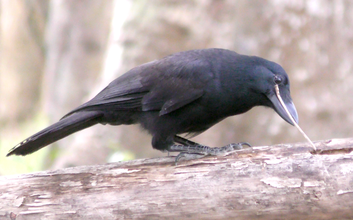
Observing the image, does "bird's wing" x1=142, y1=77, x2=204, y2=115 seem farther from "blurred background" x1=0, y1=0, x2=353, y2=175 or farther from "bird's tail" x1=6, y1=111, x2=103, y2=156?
"blurred background" x1=0, y1=0, x2=353, y2=175

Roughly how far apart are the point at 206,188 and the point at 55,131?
4.54ft

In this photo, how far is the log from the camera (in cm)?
237

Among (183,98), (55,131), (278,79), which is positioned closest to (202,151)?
(183,98)

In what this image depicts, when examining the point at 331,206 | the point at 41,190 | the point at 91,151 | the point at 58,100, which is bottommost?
the point at 331,206

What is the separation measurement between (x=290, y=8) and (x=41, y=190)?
4.95 metres

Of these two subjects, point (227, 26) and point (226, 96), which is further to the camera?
point (227, 26)

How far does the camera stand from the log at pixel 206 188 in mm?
2365

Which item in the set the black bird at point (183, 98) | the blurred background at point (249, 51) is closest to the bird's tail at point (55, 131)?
the black bird at point (183, 98)

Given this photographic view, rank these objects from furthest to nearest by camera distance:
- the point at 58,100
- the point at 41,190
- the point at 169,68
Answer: the point at 58,100 < the point at 169,68 < the point at 41,190

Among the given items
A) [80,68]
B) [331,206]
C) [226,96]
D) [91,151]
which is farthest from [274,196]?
[80,68]

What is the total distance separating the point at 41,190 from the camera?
273cm

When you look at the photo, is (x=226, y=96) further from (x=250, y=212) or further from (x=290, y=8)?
(x=290, y=8)

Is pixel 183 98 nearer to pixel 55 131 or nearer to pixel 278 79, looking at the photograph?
pixel 278 79

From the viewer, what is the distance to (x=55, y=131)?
A: 3234mm
